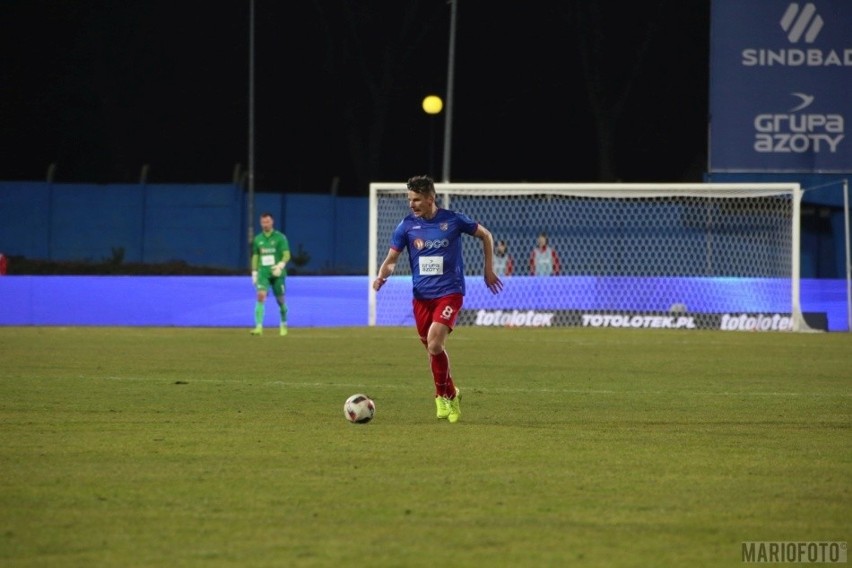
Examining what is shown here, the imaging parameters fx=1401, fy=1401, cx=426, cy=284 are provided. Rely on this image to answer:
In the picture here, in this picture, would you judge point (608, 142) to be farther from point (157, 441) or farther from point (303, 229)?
point (157, 441)

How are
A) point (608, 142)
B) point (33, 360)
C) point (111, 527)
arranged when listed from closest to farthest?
point (111, 527) → point (33, 360) → point (608, 142)

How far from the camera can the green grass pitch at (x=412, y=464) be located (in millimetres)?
6473

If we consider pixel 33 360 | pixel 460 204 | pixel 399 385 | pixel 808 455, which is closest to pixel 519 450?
pixel 808 455

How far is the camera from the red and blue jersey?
1201 cm

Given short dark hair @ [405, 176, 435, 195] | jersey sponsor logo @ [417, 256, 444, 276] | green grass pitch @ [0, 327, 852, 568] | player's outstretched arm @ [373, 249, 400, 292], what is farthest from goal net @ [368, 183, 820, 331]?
short dark hair @ [405, 176, 435, 195]

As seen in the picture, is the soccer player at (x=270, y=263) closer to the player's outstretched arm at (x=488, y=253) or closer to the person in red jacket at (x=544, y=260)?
the person in red jacket at (x=544, y=260)

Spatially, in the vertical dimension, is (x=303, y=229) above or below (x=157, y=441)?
above

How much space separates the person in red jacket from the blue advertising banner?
3.66 metres

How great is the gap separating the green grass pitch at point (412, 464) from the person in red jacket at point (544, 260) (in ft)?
35.4

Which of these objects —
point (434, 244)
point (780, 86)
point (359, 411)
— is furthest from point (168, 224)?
point (359, 411)

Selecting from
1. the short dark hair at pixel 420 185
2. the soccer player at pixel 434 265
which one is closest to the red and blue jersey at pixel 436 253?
the soccer player at pixel 434 265

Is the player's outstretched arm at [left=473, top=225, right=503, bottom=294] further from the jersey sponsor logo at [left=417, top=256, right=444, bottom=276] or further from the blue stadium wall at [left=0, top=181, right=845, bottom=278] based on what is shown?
the blue stadium wall at [left=0, top=181, right=845, bottom=278]

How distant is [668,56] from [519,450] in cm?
4540

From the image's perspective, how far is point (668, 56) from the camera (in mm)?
53125
